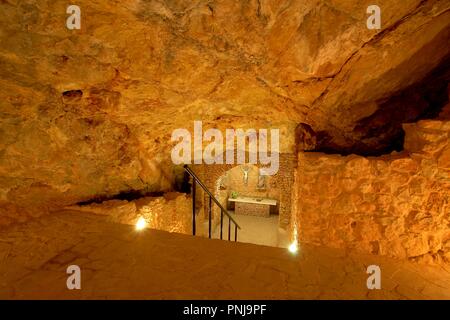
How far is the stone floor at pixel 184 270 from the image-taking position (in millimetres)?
1902

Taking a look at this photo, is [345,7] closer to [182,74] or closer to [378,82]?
[378,82]

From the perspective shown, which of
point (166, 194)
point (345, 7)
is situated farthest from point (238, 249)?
point (166, 194)

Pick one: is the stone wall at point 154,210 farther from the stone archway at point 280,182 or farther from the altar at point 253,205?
the altar at point 253,205

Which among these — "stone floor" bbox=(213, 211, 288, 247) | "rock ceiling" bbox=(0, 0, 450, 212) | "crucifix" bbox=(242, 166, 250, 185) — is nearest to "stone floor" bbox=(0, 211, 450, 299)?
"rock ceiling" bbox=(0, 0, 450, 212)

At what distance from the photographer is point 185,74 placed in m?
3.17

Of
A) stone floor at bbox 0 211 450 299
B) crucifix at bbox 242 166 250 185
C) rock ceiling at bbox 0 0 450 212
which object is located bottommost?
stone floor at bbox 0 211 450 299

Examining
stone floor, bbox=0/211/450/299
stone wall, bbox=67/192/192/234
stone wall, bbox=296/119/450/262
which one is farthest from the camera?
stone wall, bbox=67/192/192/234

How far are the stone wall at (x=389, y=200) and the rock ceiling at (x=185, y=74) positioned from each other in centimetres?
91

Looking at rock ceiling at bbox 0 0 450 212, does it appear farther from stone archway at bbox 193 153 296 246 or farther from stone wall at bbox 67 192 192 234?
stone archway at bbox 193 153 296 246

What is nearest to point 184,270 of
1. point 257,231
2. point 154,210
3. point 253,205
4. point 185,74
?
point 185,74

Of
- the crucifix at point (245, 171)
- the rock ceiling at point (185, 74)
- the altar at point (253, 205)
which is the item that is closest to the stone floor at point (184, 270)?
the rock ceiling at point (185, 74)

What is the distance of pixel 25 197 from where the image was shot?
326 centimetres

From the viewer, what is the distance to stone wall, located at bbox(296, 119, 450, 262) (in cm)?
260

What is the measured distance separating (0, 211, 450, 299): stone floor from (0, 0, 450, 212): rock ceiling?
128 cm
